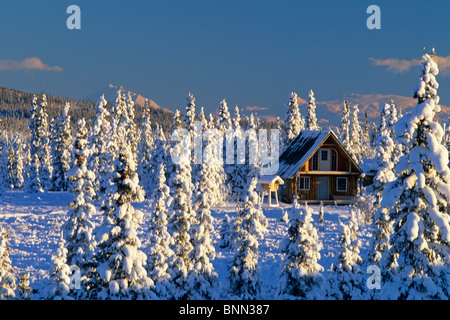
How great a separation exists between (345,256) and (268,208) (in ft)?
76.4

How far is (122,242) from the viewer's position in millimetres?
15148

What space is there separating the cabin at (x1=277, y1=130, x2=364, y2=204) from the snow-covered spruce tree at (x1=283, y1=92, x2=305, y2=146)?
14.7 meters

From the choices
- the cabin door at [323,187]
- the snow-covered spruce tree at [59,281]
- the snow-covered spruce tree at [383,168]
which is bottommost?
the snow-covered spruce tree at [59,281]

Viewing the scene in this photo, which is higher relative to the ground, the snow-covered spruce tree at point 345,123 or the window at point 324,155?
the snow-covered spruce tree at point 345,123

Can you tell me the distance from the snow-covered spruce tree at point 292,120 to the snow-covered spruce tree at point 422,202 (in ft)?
151

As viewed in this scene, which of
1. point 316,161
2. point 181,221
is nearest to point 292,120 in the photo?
point 316,161

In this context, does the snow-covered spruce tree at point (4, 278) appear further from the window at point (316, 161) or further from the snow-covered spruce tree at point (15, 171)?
the snow-covered spruce tree at point (15, 171)

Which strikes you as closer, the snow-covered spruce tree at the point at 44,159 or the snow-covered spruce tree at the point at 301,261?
the snow-covered spruce tree at the point at 301,261

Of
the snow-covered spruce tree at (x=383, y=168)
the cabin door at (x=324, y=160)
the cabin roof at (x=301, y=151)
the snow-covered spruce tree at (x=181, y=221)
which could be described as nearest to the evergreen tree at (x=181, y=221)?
the snow-covered spruce tree at (x=181, y=221)

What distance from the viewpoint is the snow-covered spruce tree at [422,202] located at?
576 inches

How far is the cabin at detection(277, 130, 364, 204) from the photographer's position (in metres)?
44.6
